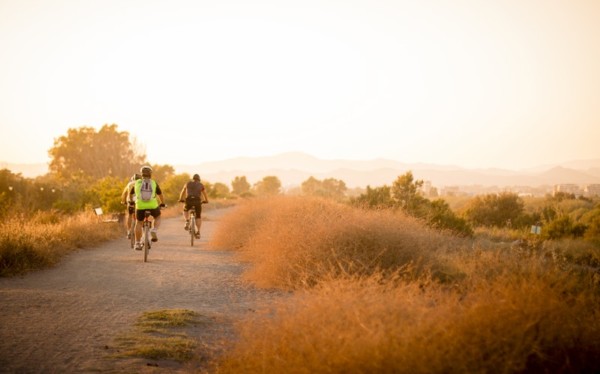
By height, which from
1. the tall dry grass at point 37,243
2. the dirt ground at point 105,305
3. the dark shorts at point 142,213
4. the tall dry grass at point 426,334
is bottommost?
the dirt ground at point 105,305

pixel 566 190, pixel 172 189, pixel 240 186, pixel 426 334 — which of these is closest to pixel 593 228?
pixel 426 334

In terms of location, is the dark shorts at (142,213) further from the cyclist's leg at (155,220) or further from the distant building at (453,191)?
the distant building at (453,191)

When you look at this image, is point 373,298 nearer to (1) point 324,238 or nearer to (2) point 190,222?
(1) point 324,238

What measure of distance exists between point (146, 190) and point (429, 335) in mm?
9839

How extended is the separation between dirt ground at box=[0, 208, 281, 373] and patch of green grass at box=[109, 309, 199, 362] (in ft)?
0.46

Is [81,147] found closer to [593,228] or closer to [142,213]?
[142,213]

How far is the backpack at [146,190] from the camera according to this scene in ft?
38.5

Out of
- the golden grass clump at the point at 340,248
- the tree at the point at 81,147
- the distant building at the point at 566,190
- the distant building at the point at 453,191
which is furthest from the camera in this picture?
the distant building at the point at 453,191

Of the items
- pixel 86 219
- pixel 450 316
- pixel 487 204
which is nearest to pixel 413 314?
pixel 450 316

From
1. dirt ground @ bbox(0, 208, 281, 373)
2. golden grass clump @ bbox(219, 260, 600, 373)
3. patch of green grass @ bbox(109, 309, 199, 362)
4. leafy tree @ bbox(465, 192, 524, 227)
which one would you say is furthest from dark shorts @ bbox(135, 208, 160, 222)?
leafy tree @ bbox(465, 192, 524, 227)

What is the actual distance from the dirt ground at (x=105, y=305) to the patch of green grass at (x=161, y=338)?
14 cm

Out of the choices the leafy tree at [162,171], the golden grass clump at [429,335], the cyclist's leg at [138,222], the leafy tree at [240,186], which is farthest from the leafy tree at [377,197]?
the leafy tree at [240,186]

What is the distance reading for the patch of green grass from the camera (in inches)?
203

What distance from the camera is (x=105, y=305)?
24.1 ft
